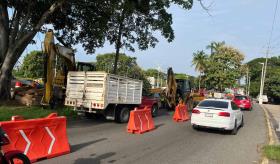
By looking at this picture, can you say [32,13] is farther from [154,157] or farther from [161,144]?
[154,157]

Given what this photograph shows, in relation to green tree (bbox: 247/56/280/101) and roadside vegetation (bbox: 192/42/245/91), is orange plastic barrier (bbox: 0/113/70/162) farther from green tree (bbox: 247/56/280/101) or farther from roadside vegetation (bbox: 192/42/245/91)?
green tree (bbox: 247/56/280/101)

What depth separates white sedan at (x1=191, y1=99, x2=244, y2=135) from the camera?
575 inches

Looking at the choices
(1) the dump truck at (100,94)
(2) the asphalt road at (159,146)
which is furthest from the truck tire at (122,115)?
(2) the asphalt road at (159,146)

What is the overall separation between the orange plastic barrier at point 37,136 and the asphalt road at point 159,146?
0.25m

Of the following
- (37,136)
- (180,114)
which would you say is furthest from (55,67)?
(37,136)

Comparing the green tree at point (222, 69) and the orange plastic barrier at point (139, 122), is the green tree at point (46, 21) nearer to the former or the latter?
the orange plastic barrier at point (139, 122)

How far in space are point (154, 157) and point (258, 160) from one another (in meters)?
2.89

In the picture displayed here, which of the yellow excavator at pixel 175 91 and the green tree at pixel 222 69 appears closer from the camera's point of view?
the yellow excavator at pixel 175 91

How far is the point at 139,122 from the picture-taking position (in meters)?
14.0

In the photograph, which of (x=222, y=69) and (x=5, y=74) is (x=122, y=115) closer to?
(x=5, y=74)

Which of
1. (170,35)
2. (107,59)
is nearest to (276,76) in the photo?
(107,59)

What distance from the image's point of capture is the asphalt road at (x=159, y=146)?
29.3 feet

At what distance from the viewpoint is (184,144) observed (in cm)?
1184

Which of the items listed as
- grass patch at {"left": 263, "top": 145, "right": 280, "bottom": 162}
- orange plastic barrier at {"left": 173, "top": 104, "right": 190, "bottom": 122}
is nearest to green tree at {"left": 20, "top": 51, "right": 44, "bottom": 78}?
orange plastic barrier at {"left": 173, "top": 104, "right": 190, "bottom": 122}
